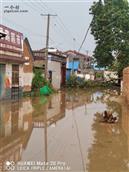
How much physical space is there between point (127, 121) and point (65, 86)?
33.1 m

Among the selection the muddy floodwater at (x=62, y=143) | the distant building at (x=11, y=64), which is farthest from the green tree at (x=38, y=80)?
the muddy floodwater at (x=62, y=143)

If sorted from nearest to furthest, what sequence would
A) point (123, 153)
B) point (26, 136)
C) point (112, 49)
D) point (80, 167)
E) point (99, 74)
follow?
1. point (80, 167)
2. point (123, 153)
3. point (26, 136)
4. point (112, 49)
5. point (99, 74)

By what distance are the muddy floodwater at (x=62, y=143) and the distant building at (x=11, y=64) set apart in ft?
18.8

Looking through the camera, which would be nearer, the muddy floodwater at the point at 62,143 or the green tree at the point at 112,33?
the muddy floodwater at the point at 62,143

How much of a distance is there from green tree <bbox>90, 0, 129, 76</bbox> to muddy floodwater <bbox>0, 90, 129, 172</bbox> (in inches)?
1092

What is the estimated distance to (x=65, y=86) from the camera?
168 feet

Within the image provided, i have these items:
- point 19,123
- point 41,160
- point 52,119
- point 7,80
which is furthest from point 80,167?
point 7,80

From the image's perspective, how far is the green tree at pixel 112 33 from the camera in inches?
1825

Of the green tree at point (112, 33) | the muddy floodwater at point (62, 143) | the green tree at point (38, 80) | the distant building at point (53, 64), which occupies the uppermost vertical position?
the green tree at point (112, 33)

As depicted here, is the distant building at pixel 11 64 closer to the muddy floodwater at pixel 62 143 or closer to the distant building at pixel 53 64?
the muddy floodwater at pixel 62 143

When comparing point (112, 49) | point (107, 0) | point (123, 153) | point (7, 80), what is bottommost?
point (123, 153)

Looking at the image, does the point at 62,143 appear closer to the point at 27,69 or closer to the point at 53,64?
the point at 27,69

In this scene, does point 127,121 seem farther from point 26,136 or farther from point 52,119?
point 26,136

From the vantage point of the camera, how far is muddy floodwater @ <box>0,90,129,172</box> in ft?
30.8
